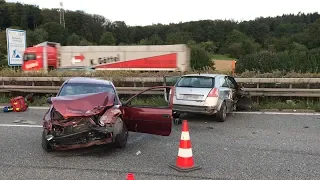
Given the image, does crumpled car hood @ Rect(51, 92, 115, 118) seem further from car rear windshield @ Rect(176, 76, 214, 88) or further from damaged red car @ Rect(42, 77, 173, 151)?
car rear windshield @ Rect(176, 76, 214, 88)

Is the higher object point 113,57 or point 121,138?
point 113,57

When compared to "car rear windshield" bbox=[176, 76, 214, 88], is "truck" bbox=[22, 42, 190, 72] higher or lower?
higher

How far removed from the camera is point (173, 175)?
18.0 feet

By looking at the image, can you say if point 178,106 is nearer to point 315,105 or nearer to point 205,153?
point 205,153

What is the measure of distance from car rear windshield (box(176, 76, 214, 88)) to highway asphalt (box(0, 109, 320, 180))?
135 cm

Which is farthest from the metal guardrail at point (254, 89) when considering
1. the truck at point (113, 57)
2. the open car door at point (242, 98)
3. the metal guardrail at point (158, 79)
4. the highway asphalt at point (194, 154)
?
the truck at point (113, 57)

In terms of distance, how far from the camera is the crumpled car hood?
6.41m

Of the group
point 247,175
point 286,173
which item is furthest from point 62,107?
point 286,173

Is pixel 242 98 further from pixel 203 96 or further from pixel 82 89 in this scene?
pixel 82 89

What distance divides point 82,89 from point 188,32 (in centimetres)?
9503

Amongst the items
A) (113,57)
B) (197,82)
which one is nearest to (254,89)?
(197,82)

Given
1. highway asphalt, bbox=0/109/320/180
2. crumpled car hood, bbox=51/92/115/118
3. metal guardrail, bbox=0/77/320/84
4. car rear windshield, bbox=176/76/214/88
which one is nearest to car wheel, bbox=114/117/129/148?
highway asphalt, bbox=0/109/320/180

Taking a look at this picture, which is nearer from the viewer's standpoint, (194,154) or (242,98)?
(194,154)

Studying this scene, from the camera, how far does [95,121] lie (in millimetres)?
6562
